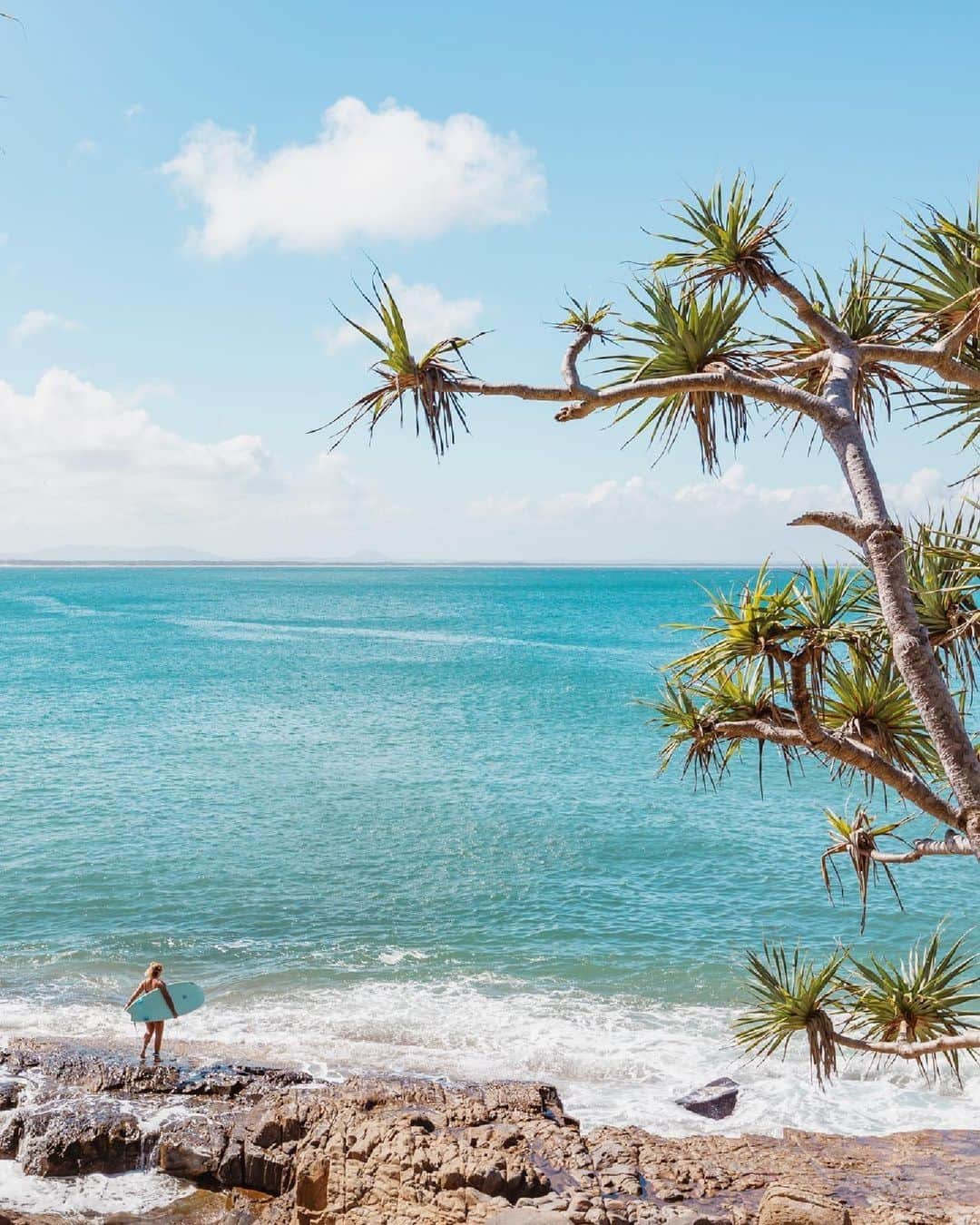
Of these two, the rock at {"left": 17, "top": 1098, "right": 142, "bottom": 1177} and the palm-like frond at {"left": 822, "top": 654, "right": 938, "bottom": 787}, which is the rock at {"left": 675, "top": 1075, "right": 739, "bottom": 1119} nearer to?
the rock at {"left": 17, "top": 1098, "right": 142, "bottom": 1177}

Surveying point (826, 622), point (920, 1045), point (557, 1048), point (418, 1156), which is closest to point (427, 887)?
point (557, 1048)

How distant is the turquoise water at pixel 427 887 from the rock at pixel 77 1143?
3.00m

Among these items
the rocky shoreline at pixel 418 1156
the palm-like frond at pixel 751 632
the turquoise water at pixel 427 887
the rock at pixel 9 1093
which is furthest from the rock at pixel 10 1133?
the palm-like frond at pixel 751 632

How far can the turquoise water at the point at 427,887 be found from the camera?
14094 millimetres

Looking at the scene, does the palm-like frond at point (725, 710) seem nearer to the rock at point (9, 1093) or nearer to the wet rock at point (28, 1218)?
the wet rock at point (28, 1218)

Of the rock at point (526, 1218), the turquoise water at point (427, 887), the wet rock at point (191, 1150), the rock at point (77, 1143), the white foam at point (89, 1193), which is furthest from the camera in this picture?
the turquoise water at point (427, 887)

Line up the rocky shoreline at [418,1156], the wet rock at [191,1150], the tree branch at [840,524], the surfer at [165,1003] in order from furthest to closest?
the surfer at [165,1003], the wet rock at [191,1150], the rocky shoreline at [418,1156], the tree branch at [840,524]

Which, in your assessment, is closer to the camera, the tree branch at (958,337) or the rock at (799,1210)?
the tree branch at (958,337)

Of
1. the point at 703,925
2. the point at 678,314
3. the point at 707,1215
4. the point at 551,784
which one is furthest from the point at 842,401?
the point at 551,784

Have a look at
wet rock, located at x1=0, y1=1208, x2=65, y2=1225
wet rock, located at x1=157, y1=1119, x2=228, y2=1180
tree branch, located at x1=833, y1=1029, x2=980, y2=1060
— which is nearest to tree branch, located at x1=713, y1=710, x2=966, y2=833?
tree branch, located at x1=833, y1=1029, x2=980, y2=1060

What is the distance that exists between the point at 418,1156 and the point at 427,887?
1228cm

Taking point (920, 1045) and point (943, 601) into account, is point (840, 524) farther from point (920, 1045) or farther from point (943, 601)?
point (920, 1045)

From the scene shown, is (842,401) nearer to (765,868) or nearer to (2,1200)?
(2,1200)

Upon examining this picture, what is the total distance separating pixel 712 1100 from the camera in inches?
470
